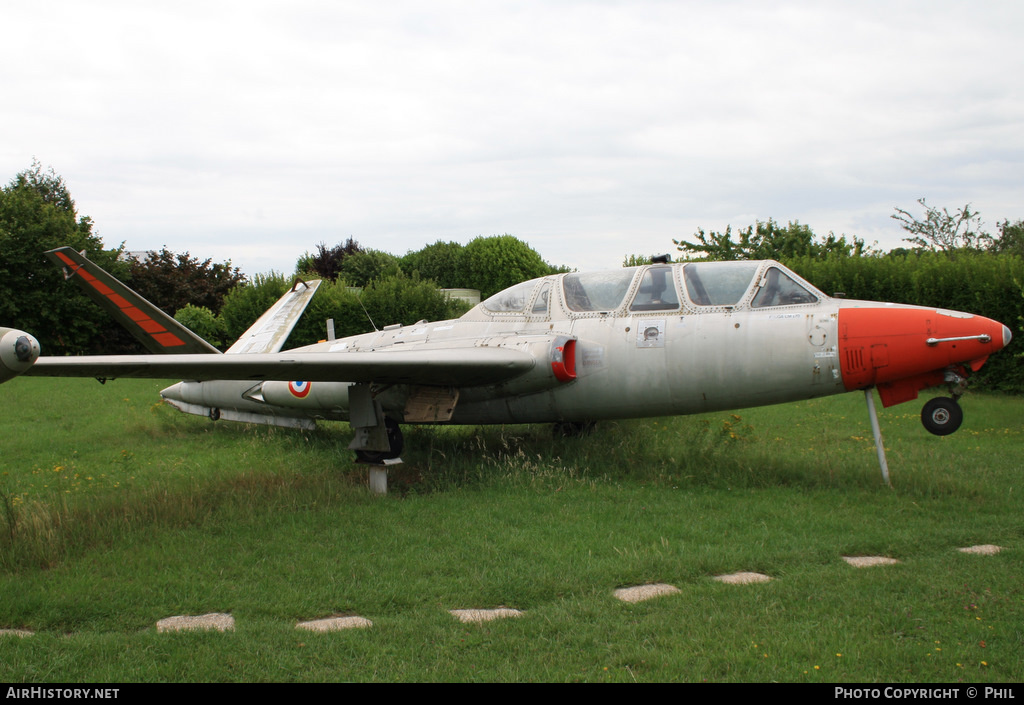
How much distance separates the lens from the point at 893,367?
6941mm

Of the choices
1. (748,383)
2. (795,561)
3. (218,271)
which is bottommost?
(795,561)

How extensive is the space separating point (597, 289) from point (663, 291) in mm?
862

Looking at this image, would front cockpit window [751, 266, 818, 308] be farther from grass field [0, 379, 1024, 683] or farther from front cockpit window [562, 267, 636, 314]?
grass field [0, 379, 1024, 683]

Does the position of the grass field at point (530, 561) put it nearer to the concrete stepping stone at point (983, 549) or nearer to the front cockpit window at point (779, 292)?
the concrete stepping stone at point (983, 549)

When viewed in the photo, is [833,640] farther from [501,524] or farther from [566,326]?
[566,326]

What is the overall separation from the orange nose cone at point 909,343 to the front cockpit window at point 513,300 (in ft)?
12.2

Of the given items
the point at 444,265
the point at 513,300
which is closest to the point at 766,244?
the point at 513,300

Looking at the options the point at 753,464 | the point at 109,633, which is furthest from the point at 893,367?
the point at 109,633

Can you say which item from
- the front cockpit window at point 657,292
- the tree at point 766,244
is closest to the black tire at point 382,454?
the front cockpit window at point 657,292

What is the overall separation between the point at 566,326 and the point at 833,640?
16.8 ft

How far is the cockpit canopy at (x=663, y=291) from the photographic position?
7629 millimetres

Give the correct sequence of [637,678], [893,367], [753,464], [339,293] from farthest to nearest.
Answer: [339,293] < [753,464] < [893,367] < [637,678]

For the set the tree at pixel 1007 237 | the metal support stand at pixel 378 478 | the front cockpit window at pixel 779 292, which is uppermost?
the tree at pixel 1007 237

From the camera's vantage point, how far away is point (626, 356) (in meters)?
7.96
